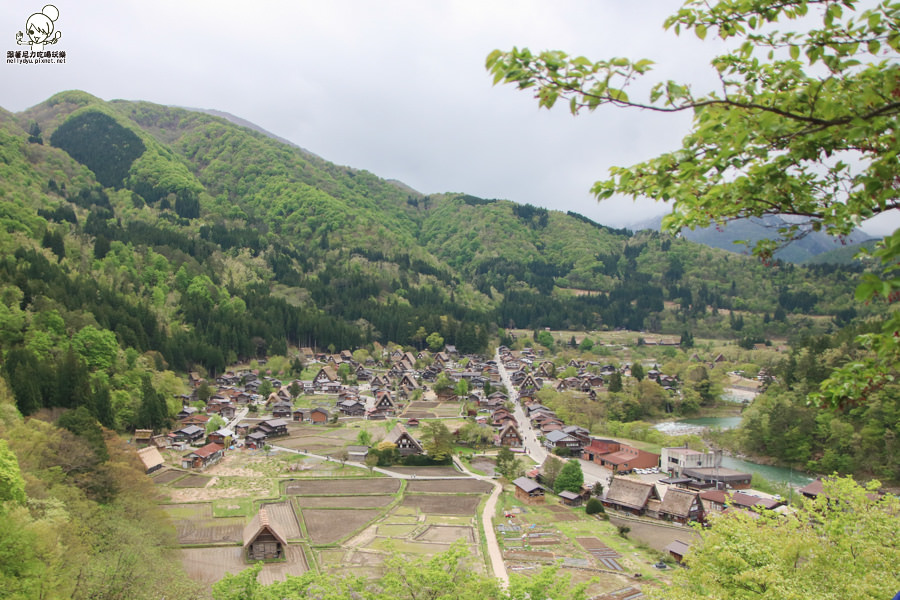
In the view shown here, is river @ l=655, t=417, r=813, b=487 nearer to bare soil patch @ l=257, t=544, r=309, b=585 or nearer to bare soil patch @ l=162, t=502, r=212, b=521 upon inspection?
bare soil patch @ l=257, t=544, r=309, b=585

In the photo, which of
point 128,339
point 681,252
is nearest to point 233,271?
point 128,339

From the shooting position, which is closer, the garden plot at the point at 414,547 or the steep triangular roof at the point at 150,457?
the garden plot at the point at 414,547

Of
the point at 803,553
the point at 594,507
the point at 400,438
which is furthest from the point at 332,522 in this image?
the point at 803,553

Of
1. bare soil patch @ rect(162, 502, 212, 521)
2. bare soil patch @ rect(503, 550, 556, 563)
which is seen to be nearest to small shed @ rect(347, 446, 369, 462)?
bare soil patch @ rect(162, 502, 212, 521)

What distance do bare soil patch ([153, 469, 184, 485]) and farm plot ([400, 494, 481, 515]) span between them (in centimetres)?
1467

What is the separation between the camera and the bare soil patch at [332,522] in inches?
1045

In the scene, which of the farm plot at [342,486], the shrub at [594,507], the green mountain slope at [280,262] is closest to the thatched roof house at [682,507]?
the shrub at [594,507]

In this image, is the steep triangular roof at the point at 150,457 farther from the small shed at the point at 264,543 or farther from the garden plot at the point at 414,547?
the garden plot at the point at 414,547

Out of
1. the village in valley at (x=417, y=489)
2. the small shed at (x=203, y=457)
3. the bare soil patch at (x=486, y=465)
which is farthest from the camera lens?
the bare soil patch at (x=486, y=465)

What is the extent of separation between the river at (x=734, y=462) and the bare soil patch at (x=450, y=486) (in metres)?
19.1

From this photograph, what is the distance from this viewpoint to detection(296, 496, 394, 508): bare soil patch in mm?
30953

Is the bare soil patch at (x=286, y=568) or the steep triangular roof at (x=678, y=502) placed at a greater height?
the steep triangular roof at (x=678, y=502)

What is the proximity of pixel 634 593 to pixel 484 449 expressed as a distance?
2511 cm

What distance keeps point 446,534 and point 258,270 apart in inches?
3516
